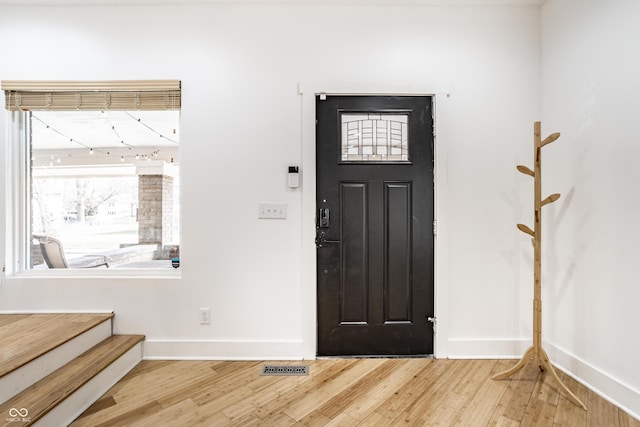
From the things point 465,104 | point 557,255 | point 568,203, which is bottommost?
point 557,255

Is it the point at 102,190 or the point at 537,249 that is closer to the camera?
the point at 537,249

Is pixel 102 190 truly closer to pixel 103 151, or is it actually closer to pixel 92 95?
pixel 103 151

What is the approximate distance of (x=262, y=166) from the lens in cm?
229

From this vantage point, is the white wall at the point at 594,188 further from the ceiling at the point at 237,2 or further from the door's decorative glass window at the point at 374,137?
the door's decorative glass window at the point at 374,137

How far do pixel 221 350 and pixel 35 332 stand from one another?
1.21 metres

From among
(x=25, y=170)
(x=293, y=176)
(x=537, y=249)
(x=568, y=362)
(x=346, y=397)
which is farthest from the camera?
(x=25, y=170)

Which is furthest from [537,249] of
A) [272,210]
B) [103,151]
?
[103,151]

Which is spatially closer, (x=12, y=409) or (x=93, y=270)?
(x=12, y=409)

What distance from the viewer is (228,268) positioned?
2.29 metres

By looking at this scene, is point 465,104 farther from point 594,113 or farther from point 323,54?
point 323,54

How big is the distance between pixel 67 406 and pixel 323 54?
2.81 m

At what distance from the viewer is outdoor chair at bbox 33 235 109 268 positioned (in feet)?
7.89

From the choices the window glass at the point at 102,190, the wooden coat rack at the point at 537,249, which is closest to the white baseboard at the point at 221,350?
the window glass at the point at 102,190

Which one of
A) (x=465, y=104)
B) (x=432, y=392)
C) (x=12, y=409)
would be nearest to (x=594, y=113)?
(x=465, y=104)
